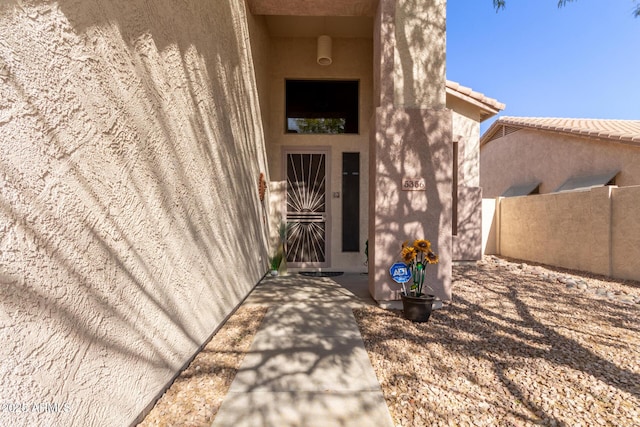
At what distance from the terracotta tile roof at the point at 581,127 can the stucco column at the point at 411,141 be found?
7966 millimetres

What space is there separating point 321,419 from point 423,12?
4842mm

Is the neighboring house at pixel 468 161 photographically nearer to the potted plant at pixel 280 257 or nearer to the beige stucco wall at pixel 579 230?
the beige stucco wall at pixel 579 230

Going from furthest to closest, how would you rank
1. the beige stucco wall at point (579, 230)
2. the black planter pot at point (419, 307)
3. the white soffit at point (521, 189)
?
the white soffit at point (521, 189) < the beige stucco wall at point (579, 230) < the black planter pot at point (419, 307)

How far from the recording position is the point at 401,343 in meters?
2.88

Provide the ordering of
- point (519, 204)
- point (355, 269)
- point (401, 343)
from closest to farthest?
point (401, 343), point (355, 269), point (519, 204)

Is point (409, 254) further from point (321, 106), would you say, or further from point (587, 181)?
point (587, 181)

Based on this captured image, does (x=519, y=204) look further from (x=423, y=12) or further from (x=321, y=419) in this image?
(x=321, y=419)

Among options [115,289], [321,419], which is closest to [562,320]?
[321,419]

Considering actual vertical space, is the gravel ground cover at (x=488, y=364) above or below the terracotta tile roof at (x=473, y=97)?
below

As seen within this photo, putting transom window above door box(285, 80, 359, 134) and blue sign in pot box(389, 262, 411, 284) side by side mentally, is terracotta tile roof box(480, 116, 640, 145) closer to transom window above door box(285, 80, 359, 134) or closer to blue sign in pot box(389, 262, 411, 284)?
transom window above door box(285, 80, 359, 134)

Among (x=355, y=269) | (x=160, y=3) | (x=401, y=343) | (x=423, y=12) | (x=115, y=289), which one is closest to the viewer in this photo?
(x=115, y=289)

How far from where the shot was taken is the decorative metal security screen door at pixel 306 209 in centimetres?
633

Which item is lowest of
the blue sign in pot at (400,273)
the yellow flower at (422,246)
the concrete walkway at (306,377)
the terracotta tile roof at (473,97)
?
the concrete walkway at (306,377)

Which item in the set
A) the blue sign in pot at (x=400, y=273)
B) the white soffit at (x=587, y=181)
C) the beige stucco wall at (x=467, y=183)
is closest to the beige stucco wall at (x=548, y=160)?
the white soffit at (x=587, y=181)
